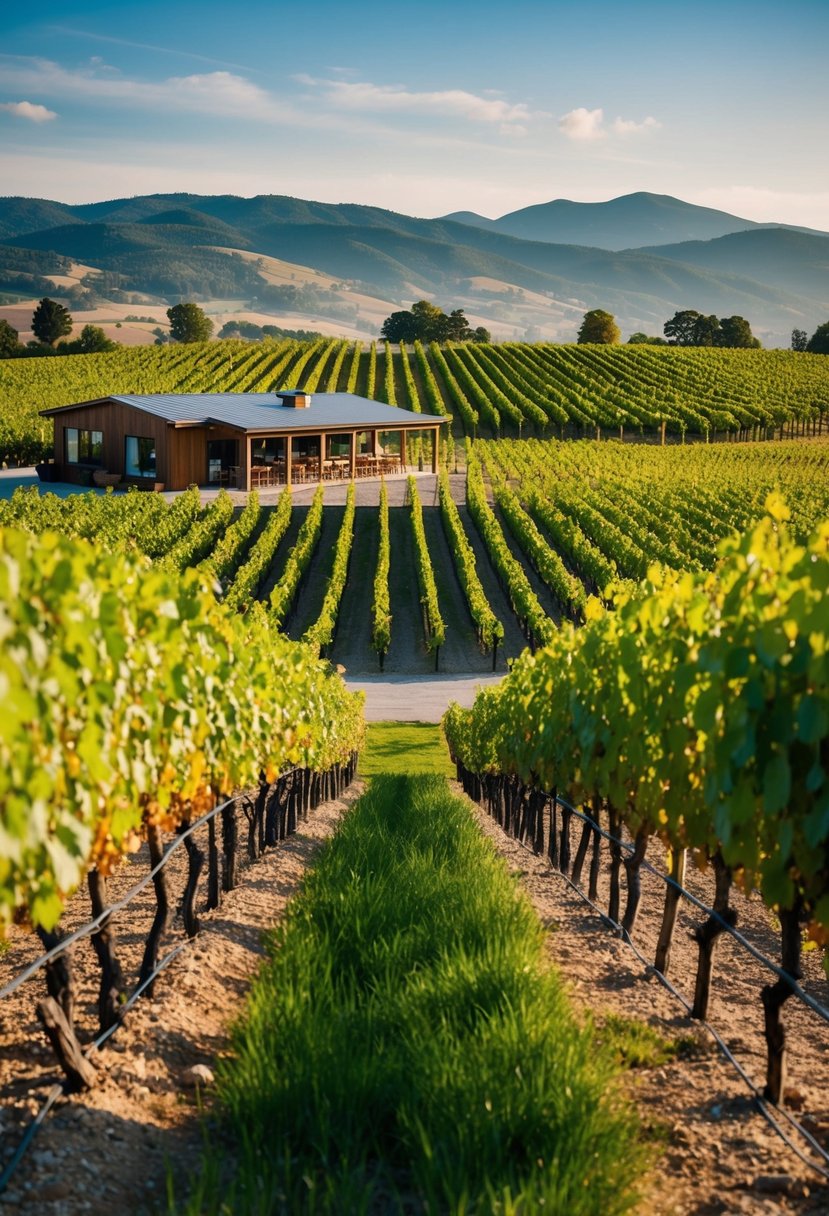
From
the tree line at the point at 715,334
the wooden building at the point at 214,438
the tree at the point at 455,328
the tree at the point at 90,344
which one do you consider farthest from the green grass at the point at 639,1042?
the tree at the point at 455,328

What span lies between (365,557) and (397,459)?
1444 cm

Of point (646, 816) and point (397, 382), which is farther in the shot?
point (397, 382)

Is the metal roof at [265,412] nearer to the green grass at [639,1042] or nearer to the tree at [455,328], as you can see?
the green grass at [639,1042]

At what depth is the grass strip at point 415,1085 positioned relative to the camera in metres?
3.51

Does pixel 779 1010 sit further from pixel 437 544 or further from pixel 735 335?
pixel 735 335

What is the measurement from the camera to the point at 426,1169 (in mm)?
3506

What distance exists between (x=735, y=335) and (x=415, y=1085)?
119698 mm

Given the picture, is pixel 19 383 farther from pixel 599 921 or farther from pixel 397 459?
pixel 599 921

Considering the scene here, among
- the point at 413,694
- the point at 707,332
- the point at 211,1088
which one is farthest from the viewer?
the point at 707,332

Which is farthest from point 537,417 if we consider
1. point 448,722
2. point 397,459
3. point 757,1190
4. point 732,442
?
point 757,1190

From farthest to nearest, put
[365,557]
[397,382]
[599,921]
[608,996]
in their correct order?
[397,382] → [365,557] → [599,921] → [608,996]

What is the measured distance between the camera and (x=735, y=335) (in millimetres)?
115375

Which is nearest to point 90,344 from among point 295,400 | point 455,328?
point 455,328

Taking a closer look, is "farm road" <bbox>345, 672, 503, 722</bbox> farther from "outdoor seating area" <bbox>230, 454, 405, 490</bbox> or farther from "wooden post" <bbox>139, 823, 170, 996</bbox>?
"wooden post" <bbox>139, 823, 170, 996</bbox>
